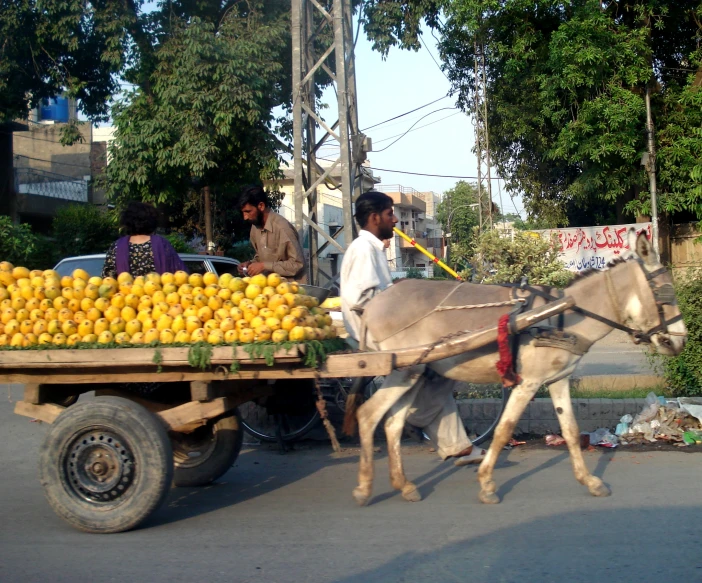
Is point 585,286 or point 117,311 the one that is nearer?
point 117,311

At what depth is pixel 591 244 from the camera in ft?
59.5

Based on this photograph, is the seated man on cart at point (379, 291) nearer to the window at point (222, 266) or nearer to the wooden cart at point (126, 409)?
the wooden cart at point (126, 409)

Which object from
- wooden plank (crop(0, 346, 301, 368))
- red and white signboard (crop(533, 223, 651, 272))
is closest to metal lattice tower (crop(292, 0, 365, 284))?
wooden plank (crop(0, 346, 301, 368))

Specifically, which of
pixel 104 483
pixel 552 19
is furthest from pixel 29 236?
pixel 104 483

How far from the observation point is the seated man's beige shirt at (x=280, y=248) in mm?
6098

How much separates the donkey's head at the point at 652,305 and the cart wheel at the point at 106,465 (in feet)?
10.2

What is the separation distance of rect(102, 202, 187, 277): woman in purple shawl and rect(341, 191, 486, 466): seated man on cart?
1229 millimetres

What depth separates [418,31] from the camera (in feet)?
54.5

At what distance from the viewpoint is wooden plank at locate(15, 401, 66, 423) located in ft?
15.6

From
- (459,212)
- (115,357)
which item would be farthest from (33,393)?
(459,212)

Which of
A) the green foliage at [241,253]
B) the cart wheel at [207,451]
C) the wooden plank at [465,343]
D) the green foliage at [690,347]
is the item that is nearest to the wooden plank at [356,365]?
the wooden plank at [465,343]

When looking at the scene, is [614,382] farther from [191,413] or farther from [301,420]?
[191,413]

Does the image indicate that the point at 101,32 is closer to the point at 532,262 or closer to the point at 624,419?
the point at 532,262

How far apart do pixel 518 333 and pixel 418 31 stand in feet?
43.6
